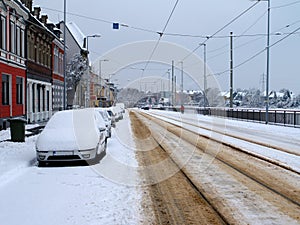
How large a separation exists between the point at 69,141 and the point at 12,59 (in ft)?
54.9

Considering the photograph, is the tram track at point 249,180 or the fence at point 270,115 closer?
the tram track at point 249,180

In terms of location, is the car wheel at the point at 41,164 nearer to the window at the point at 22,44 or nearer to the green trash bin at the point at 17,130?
the green trash bin at the point at 17,130

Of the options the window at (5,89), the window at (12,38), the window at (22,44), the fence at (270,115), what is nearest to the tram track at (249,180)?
the window at (5,89)

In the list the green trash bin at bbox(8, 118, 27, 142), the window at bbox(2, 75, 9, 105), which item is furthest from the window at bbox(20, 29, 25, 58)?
the green trash bin at bbox(8, 118, 27, 142)

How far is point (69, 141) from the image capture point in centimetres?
1134

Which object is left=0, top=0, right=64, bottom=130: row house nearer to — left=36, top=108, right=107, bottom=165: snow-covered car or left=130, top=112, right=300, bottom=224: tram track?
left=36, top=108, right=107, bottom=165: snow-covered car

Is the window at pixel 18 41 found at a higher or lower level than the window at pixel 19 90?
higher

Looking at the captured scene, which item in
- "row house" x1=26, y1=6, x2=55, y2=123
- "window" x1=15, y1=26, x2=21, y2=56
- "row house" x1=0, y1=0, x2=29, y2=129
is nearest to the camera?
"row house" x1=0, y1=0, x2=29, y2=129

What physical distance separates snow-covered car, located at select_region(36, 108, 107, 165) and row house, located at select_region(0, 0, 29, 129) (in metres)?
12.1

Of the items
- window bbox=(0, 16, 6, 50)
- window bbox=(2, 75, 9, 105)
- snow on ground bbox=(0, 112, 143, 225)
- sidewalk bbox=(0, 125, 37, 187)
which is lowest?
snow on ground bbox=(0, 112, 143, 225)

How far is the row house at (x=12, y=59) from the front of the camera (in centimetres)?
2394

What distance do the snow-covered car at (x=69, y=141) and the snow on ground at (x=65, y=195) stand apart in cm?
32

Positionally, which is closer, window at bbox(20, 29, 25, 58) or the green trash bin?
the green trash bin

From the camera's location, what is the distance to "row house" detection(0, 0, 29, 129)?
2394 cm
